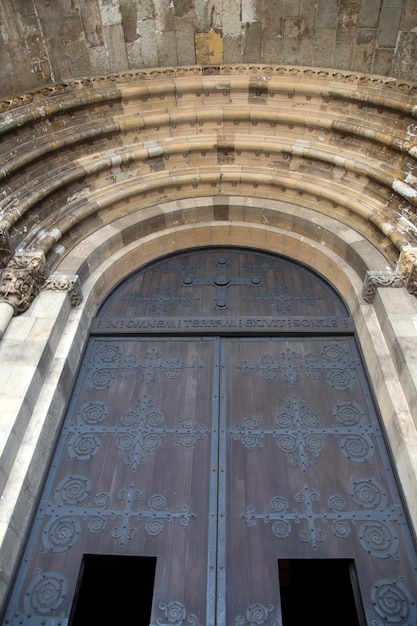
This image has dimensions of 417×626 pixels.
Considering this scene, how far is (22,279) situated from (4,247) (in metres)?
0.42

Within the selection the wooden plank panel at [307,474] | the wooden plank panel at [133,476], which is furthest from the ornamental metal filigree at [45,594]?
the wooden plank panel at [307,474]

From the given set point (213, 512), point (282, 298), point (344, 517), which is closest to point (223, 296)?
point (282, 298)

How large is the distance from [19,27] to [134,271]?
3.40 metres

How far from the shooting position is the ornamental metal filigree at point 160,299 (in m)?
5.78

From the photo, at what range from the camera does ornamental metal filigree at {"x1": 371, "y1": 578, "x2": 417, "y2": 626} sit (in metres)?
3.30

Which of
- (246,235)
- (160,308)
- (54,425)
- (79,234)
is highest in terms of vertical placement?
(246,235)

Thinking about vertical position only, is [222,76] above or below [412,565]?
above

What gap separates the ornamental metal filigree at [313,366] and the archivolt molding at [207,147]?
1203 mm

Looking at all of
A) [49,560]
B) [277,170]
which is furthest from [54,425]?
[277,170]

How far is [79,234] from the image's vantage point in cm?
582

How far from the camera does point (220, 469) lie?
13.8 ft

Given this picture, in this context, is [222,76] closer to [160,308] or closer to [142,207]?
[142,207]

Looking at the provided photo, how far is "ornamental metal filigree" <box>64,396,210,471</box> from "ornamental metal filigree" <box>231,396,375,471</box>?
45cm

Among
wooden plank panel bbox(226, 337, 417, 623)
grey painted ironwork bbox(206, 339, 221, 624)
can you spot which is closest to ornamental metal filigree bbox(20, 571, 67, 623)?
grey painted ironwork bbox(206, 339, 221, 624)
